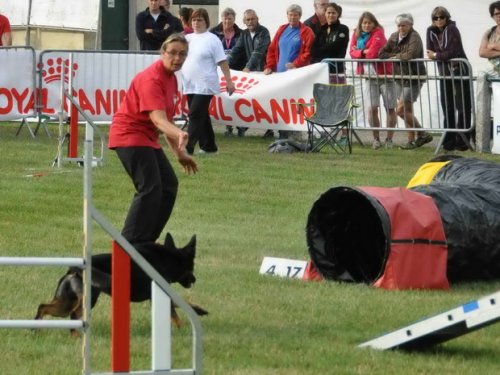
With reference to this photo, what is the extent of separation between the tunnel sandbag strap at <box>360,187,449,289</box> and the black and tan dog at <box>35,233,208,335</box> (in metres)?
1.90

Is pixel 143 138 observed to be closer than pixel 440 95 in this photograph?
Yes

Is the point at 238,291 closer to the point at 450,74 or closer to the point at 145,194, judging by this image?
the point at 145,194

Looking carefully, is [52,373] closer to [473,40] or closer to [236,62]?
[236,62]

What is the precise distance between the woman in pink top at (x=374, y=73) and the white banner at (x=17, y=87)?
14.9 feet

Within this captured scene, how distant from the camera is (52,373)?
700 cm

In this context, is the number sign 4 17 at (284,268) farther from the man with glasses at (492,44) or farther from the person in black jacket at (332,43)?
the person in black jacket at (332,43)

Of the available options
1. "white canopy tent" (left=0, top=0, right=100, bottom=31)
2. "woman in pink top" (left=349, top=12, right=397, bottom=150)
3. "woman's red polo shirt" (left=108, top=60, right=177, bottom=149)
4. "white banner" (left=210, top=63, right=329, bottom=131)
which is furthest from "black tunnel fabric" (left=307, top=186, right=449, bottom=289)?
"white canopy tent" (left=0, top=0, right=100, bottom=31)

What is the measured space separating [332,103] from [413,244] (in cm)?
916

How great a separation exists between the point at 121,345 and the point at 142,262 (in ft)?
1.30

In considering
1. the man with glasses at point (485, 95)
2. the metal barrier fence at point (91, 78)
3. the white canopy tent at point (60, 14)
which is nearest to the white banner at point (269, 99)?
the metal barrier fence at point (91, 78)

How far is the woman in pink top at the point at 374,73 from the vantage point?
62.6 ft

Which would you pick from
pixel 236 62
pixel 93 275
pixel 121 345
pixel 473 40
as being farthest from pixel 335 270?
pixel 473 40

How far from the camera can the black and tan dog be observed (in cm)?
763

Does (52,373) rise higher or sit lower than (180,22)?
lower
